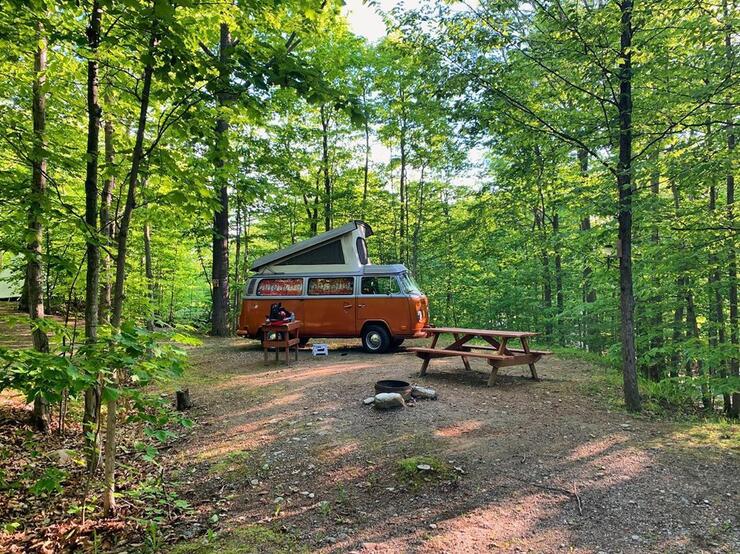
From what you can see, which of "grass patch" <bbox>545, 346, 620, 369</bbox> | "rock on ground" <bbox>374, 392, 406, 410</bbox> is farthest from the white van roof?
"rock on ground" <bbox>374, 392, 406, 410</bbox>

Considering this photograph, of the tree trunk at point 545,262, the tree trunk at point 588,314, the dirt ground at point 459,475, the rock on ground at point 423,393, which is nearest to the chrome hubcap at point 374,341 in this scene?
the dirt ground at point 459,475

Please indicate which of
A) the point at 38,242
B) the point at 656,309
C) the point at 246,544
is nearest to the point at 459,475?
the point at 246,544

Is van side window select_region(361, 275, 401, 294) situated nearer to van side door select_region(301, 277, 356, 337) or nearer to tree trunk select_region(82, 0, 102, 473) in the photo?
van side door select_region(301, 277, 356, 337)

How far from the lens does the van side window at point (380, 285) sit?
34.2ft

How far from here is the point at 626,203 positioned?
6.16 meters

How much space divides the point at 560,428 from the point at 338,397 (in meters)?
3.02

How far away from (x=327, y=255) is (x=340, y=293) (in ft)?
3.58

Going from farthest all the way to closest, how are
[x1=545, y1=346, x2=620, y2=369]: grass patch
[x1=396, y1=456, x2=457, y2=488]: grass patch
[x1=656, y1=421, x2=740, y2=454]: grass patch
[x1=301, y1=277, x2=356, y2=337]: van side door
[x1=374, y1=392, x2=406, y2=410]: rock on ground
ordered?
1. [x1=301, y1=277, x2=356, y2=337]: van side door
2. [x1=545, y1=346, x2=620, y2=369]: grass patch
3. [x1=374, y1=392, x2=406, y2=410]: rock on ground
4. [x1=656, y1=421, x2=740, y2=454]: grass patch
5. [x1=396, y1=456, x2=457, y2=488]: grass patch

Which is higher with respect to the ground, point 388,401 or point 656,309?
point 656,309

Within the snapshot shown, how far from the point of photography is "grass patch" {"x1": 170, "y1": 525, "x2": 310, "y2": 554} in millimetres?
2965

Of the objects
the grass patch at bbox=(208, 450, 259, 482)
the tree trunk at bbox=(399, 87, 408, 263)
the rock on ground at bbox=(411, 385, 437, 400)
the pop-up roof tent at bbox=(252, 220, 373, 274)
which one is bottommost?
the grass patch at bbox=(208, 450, 259, 482)

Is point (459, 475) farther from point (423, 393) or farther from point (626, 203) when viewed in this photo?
point (626, 203)

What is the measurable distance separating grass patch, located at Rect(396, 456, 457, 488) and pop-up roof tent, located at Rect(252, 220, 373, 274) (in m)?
7.01

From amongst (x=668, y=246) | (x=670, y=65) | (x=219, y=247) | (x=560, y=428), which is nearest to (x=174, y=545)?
(x=560, y=428)
